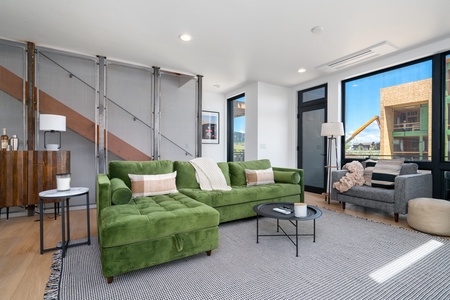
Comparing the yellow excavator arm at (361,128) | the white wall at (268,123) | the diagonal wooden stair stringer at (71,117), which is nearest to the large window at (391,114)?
the yellow excavator arm at (361,128)

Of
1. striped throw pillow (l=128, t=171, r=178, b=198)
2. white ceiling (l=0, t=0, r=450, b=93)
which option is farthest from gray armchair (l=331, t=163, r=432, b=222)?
striped throw pillow (l=128, t=171, r=178, b=198)

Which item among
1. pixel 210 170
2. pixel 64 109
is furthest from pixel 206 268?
pixel 64 109

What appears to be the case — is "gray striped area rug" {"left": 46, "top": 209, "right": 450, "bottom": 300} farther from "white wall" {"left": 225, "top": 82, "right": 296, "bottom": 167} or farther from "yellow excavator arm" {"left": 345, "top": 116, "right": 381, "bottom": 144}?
"white wall" {"left": 225, "top": 82, "right": 296, "bottom": 167}

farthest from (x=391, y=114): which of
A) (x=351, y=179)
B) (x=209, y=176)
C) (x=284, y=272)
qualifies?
(x=284, y=272)

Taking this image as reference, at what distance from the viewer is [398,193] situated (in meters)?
3.13

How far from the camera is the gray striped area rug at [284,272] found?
1617 mm

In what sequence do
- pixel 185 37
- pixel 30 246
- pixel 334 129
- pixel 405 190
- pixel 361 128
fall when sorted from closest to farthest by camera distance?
pixel 30 246, pixel 405 190, pixel 185 37, pixel 334 129, pixel 361 128

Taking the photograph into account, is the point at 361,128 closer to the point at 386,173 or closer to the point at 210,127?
the point at 386,173

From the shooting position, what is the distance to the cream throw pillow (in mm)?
3658

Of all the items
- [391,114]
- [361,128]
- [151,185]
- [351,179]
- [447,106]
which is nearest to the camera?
[151,185]

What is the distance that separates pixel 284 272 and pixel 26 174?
3.64 metres

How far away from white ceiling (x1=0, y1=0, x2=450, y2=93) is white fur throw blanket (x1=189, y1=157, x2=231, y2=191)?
6.20 feet

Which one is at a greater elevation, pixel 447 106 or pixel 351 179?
pixel 447 106

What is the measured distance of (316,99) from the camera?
18.0 feet
